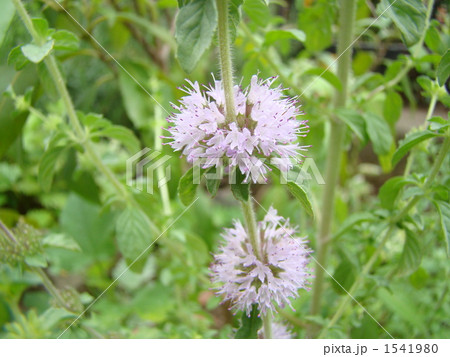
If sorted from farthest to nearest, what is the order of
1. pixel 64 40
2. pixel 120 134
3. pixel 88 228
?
pixel 88 228, pixel 120 134, pixel 64 40

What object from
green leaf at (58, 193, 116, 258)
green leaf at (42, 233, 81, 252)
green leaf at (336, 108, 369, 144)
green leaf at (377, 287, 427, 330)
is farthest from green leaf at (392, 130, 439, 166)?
green leaf at (58, 193, 116, 258)

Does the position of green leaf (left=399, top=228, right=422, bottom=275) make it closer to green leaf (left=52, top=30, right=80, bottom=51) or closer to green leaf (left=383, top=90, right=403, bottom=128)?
green leaf (left=383, top=90, right=403, bottom=128)

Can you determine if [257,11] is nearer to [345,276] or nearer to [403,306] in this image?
[345,276]

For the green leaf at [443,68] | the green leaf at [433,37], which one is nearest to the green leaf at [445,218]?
the green leaf at [443,68]

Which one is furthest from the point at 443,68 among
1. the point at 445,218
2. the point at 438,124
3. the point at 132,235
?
the point at 132,235

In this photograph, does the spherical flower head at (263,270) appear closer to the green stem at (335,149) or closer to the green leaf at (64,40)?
the green stem at (335,149)
